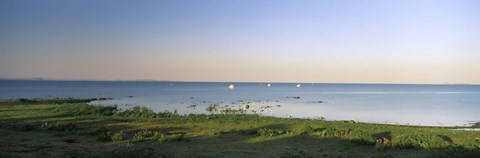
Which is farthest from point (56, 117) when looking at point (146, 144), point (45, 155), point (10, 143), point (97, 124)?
Answer: point (45, 155)

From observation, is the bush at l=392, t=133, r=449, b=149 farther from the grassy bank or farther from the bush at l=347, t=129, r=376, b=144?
the bush at l=347, t=129, r=376, b=144

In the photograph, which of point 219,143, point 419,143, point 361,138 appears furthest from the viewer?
point 219,143

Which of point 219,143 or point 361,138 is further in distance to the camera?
point 219,143

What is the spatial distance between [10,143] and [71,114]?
17.6m

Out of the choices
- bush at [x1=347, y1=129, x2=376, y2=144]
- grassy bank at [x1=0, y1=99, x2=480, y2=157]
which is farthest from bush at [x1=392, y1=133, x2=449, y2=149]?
bush at [x1=347, y1=129, x2=376, y2=144]

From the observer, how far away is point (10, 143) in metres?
17.0

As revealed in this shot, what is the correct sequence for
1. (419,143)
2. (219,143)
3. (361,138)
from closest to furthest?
(419,143) < (361,138) < (219,143)

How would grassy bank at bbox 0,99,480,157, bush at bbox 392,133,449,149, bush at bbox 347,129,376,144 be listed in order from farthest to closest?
bush at bbox 347,129,376,144
bush at bbox 392,133,449,149
grassy bank at bbox 0,99,480,157

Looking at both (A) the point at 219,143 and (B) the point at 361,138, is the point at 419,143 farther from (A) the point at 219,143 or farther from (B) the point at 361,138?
(A) the point at 219,143

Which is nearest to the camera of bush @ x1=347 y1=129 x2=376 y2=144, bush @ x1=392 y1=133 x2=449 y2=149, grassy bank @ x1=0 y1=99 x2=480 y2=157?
grassy bank @ x1=0 y1=99 x2=480 y2=157

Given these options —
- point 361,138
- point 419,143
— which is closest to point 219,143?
point 361,138

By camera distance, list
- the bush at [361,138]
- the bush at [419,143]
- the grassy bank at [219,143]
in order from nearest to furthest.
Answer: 1. the grassy bank at [219,143]
2. the bush at [419,143]
3. the bush at [361,138]

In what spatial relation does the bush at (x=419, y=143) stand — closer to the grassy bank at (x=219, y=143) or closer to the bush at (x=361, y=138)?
the grassy bank at (x=219, y=143)

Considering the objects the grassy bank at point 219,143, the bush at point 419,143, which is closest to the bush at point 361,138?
the grassy bank at point 219,143
